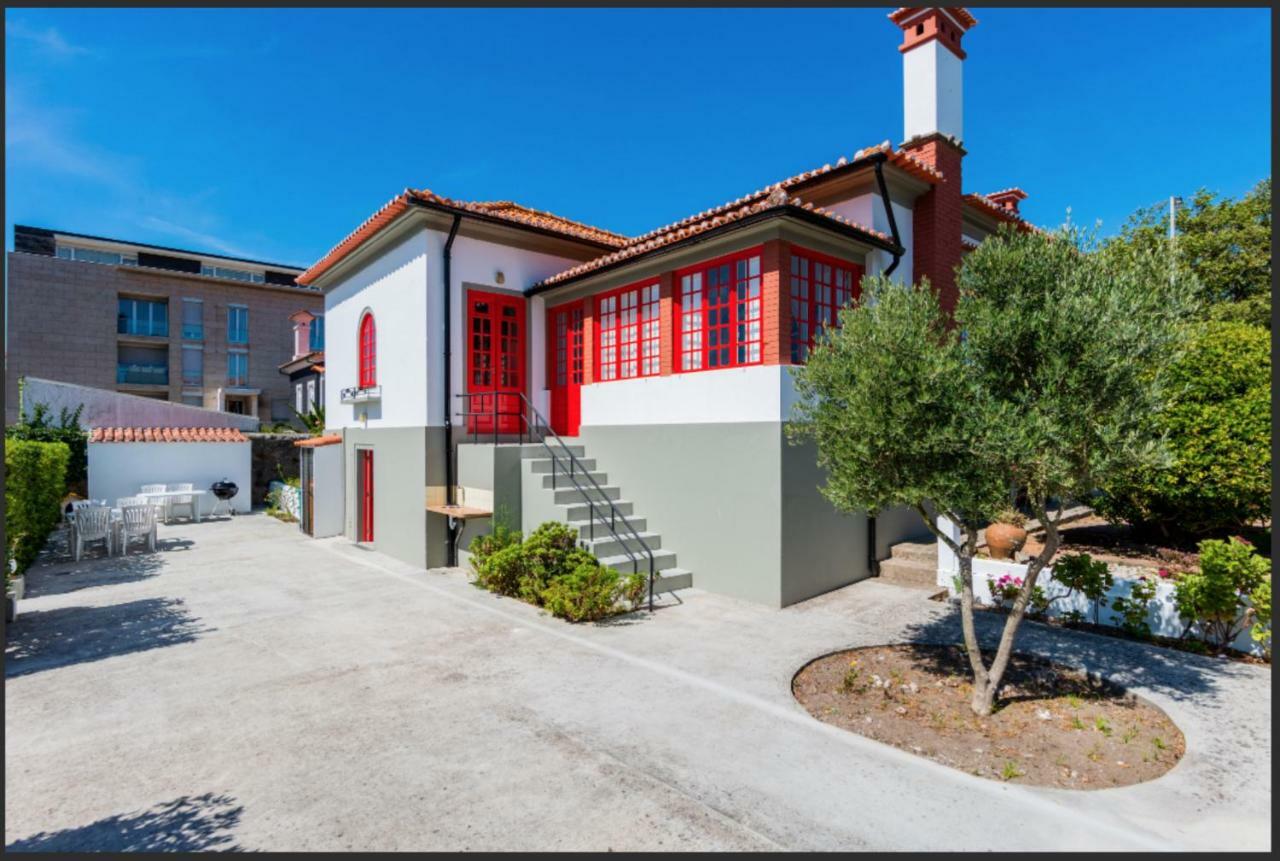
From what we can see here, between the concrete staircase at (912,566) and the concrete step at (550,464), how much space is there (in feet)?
16.7

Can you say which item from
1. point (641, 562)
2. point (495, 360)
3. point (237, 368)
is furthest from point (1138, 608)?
point (237, 368)

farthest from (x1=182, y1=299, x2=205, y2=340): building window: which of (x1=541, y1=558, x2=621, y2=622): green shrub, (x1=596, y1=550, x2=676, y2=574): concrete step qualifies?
(x1=541, y1=558, x2=621, y2=622): green shrub

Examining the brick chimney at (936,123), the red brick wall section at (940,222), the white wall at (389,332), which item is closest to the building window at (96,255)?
the white wall at (389,332)

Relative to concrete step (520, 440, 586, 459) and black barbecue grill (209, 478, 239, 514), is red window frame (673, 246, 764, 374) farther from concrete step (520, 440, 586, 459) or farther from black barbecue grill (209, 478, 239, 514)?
black barbecue grill (209, 478, 239, 514)

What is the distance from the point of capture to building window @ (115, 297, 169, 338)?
3212 cm

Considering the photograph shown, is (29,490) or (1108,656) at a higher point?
(29,490)

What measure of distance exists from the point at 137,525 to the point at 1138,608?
16604 millimetres

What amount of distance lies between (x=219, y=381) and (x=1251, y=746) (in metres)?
39.6

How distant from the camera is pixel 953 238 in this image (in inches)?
439

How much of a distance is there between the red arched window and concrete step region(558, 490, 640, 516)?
5.85 metres

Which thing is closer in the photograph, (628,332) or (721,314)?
(721,314)

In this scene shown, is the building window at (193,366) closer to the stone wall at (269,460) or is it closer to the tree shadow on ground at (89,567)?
the stone wall at (269,460)

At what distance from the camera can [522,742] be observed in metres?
4.77

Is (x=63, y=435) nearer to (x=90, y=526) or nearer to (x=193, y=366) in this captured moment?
(x=90, y=526)
